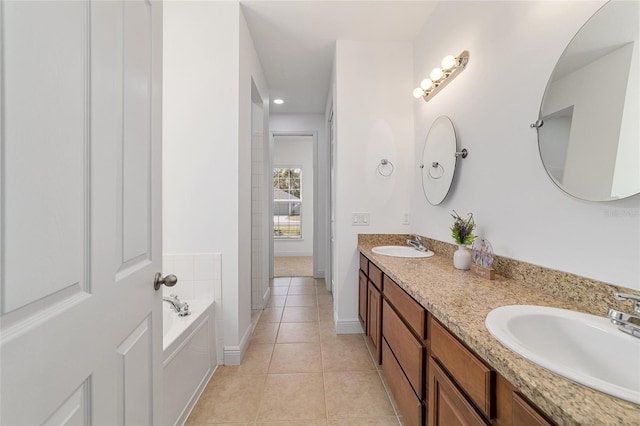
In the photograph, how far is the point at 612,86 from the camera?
2.77 feet

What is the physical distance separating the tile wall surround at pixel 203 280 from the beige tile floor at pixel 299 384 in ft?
1.12

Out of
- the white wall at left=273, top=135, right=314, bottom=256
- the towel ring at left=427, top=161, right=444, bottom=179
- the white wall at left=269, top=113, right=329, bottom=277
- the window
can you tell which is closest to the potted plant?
the towel ring at left=427, top=161, right=444, bottom=179

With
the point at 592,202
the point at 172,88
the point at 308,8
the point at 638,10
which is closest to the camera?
the point at 638,10

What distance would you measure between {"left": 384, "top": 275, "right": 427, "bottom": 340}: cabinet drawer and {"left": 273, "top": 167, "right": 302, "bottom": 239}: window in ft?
16.0

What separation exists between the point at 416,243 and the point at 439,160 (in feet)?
2.28

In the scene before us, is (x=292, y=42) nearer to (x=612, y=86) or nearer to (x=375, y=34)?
(x=375, y=34)

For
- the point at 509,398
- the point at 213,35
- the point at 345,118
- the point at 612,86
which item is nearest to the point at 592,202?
the point at 612,86

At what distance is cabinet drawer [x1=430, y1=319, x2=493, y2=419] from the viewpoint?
27.3 inches

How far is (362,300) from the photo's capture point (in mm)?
2221

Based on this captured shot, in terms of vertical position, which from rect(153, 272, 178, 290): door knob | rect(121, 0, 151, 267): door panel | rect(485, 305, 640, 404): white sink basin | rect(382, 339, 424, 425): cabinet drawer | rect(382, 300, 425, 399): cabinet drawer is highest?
rect(121, 0, 151, 267): door panel

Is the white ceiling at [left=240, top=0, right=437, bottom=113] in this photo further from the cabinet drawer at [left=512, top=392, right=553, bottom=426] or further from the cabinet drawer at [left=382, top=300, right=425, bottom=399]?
the cabinet drawer at [left=512, top=392, right=553, bottom=426]

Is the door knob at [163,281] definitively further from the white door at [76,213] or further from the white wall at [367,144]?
the white wall at [367,144]

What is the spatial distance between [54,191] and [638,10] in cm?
162

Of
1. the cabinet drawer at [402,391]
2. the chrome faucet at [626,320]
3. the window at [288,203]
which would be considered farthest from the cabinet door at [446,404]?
the window at [288,203]
